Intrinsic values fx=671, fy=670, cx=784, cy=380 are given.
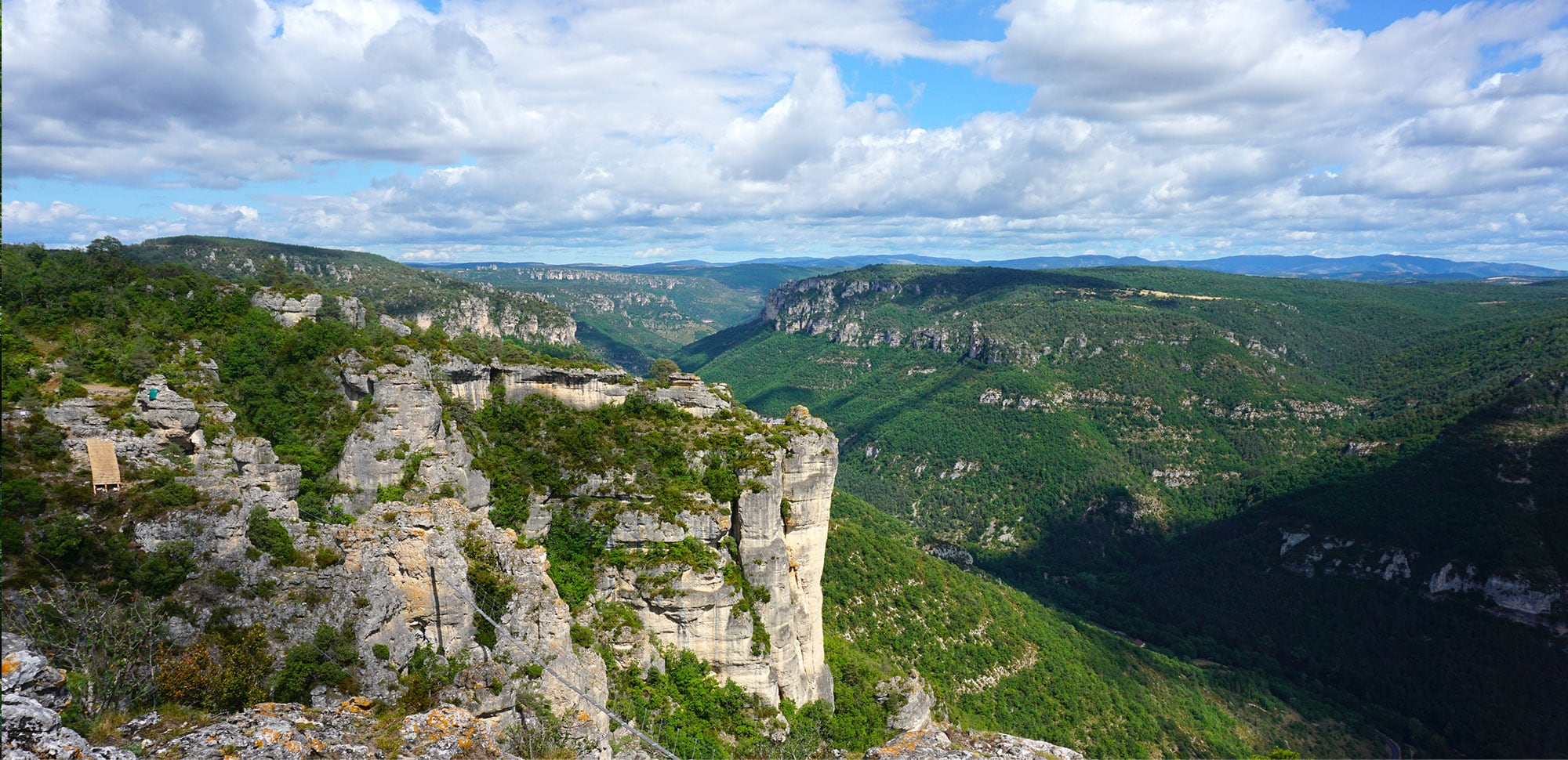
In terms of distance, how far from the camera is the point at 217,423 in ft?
81.6

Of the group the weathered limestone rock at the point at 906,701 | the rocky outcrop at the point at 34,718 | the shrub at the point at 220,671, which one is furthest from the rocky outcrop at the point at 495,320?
the rocky outcrop at the point at 34,718

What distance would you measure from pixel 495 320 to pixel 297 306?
124439 millimetres

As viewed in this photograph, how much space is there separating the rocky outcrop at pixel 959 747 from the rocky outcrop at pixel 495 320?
132 metres

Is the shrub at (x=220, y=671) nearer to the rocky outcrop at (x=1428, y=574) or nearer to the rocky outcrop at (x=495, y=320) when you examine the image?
the rocky outcrop at (x=1428, y=574)

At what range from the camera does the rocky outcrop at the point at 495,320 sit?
136000 millimetres

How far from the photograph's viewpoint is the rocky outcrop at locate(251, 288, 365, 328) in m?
37.2

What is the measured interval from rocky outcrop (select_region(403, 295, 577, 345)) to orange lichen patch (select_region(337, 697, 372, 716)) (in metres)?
125

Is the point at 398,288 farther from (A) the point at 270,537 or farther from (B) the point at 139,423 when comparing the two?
(A) the point at 270,537

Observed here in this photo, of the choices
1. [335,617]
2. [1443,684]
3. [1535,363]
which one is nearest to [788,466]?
[335,617]

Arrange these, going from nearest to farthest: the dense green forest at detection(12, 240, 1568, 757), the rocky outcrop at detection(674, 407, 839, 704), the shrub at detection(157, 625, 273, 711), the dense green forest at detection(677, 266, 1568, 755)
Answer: the shrub at detection(157, 625, 273, 711) < the dense green forest at detection(12, 240, 1568, 757) < the rocky outcrop at detection(674, 407, 839, 704) < the dense green forest at detection(677, 266, 1568, 755)

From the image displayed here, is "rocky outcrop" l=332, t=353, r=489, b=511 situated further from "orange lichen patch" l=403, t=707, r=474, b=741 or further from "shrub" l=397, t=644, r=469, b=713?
"orange lichen patch" l=403, t=707, r=474, b=741

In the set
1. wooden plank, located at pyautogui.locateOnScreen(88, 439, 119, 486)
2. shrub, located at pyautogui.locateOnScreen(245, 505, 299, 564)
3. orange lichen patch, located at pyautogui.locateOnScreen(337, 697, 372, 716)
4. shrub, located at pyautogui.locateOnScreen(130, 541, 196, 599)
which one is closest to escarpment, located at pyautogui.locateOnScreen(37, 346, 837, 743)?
shrub, located at pyautogui.locateOnScreen(245, 505, 299, 564)

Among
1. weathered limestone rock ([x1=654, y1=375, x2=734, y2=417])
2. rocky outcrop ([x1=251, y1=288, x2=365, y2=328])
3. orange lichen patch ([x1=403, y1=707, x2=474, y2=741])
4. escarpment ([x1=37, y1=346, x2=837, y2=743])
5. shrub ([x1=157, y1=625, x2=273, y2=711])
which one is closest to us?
orange lichen patch ([x1=403, y1=707, x2=474, y2=741])

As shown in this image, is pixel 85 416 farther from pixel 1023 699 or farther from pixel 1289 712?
pixel 1289 712
